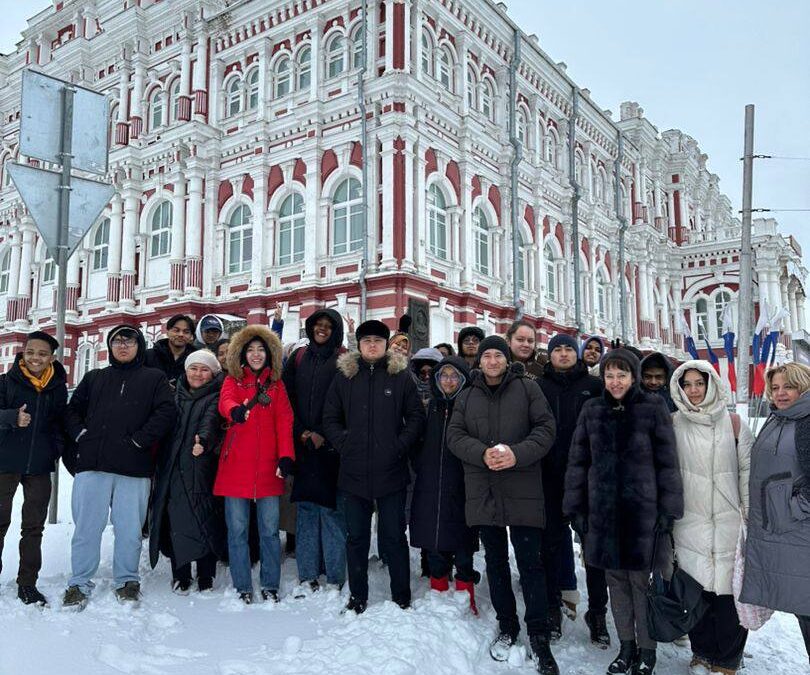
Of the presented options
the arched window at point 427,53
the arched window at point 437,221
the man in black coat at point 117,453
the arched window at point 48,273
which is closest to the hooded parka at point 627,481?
the man in black coat at point 117,453

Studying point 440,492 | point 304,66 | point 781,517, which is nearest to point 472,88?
point 304,66

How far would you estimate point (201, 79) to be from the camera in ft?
63.1

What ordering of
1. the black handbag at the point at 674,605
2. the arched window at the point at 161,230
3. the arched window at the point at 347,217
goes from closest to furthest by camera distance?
the black handbag at the point at 674,605
the arched window at the point at 347,217
the arched window at the point at 161,230

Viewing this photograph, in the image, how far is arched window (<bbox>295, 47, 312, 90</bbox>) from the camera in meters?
17.6

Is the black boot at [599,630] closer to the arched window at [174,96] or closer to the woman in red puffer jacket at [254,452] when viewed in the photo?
the woman in red puffer jacket at [254,452]

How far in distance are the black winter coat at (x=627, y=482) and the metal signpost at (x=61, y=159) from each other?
4090 millimetres

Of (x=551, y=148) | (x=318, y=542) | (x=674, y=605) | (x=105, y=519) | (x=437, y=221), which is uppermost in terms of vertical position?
(x=551, y=148)

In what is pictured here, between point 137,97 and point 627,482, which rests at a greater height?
point 137,97

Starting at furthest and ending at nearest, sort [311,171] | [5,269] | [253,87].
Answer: [5,269] → [253,87] → [311,171]

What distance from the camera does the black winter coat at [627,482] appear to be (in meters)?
3.68

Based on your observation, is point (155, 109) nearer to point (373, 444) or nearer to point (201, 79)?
point (201, 79)

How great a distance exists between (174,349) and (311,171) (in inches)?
465

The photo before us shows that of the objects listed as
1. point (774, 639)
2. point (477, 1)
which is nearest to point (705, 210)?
point (477, 1)

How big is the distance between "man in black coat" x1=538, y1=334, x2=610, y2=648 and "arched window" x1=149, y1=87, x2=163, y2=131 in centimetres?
1943
